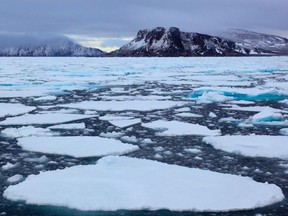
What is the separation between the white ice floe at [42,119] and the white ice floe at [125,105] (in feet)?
3.66

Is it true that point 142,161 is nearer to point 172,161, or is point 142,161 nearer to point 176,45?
point 172,161

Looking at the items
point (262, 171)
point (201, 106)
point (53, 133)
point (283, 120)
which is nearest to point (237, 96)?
point (201, 106)

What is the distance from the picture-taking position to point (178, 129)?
6.17 m

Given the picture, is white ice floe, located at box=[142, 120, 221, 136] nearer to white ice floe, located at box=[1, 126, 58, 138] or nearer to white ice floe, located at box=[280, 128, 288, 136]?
white ice floe, located at box=[280, 128, 288, 136]

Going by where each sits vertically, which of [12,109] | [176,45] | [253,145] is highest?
[176,45]

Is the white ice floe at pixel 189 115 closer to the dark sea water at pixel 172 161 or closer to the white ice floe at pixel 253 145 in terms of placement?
the dark sea water at pixel 172 161

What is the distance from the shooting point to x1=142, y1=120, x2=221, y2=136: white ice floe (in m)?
5.95

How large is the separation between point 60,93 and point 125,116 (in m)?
5.07

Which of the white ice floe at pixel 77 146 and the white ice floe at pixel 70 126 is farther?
the white ice floe at pixel 70 126

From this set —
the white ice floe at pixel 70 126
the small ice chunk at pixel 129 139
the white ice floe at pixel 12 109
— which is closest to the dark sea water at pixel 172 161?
the white ice floe at pixel 70 126

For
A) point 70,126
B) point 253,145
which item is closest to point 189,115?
point 70,126

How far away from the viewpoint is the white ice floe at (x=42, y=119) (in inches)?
267

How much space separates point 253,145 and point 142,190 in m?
2.13

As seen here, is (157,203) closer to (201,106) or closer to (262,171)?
(262,171)
